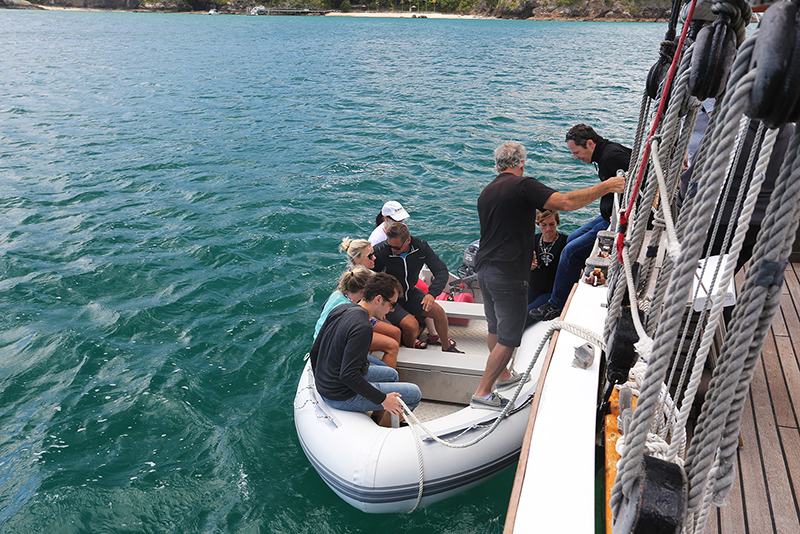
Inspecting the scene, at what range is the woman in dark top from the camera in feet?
14.3

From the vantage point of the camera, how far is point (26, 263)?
6977 mm

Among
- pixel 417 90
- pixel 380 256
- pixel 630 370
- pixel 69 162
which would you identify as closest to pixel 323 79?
pixel 417 90

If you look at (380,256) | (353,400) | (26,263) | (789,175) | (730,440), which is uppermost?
(789,175)

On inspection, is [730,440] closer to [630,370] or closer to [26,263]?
[630,370]

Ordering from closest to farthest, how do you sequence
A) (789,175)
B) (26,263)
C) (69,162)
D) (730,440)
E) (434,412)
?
(789,175)
(730,440)
(434,412)
(26,263)
(69,162)

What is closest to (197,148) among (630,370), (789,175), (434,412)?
(434,412)

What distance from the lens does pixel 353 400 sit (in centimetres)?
338

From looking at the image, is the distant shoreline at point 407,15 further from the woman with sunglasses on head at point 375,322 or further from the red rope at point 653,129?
the red rope at point 653,129

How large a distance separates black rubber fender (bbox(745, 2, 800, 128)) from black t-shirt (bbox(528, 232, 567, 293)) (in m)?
3.47

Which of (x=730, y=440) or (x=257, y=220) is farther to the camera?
(x=257, y=220)

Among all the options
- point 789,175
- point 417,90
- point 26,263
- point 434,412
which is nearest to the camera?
point 789,175

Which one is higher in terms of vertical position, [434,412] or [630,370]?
[630,370]

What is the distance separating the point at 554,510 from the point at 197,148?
1247 cm

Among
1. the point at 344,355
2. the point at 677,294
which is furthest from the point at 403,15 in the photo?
the point at 677,294
